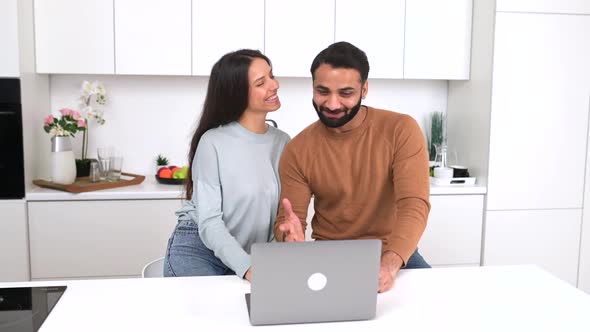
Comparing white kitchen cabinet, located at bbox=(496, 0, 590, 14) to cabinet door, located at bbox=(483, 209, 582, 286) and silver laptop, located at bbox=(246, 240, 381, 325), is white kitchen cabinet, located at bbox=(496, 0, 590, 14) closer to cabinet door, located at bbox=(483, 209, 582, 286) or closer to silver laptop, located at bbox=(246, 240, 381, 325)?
cabinet door, located at bbox=(483, 209, 582, 286)

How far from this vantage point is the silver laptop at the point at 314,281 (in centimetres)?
147

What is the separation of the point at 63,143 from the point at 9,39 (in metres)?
0.58

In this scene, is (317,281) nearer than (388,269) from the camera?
Yes

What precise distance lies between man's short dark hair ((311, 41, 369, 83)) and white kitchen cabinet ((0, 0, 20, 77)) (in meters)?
1.77

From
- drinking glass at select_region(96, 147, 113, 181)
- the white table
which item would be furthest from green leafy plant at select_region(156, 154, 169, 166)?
the white table

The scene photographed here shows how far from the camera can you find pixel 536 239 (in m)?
3.69

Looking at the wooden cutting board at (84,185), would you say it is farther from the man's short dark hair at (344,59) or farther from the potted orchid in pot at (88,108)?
the man's short dark hair at (344,59)

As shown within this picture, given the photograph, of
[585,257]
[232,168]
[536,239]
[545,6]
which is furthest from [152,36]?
[585,257]

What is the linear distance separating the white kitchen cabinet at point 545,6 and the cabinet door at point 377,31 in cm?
57

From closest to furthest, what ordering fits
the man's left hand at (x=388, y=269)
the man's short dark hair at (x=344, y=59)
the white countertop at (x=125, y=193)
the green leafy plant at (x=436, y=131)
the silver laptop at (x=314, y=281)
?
the silver laptop at (x=314, y=281)
the man's left hand at (x=388, y=269)
the man's short dark hair at (x=344, y=59)
the white countertop at (x=125, y=193)
the green leafy plant at (x=436, y=131)

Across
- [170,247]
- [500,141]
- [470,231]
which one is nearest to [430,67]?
[500,141]

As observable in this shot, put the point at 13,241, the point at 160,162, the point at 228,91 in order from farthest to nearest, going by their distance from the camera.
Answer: the point at 160,162, the point at 13,241, the point at 228,91

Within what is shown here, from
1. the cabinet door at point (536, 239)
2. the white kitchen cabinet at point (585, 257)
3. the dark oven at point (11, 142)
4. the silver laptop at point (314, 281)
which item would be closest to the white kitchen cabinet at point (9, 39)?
the dark oven at point (11, 142)

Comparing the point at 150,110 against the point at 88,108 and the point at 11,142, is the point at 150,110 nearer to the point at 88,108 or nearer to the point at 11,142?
the point at 88,108
